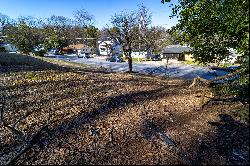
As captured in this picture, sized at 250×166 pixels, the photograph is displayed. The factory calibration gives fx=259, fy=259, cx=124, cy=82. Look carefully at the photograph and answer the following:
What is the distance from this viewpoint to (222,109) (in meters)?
9.06

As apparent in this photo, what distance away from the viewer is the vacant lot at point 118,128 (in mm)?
6695

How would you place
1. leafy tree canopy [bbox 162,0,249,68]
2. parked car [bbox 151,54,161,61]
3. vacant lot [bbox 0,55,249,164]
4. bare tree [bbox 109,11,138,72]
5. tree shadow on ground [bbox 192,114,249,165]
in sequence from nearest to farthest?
→ tree shadow on ground [bbox 192,114,249,165] < vacant lot [bbox 0,55,249,164] < leafy tree canopy [bbox 162,0,249,68] < bare tree [bbox 109,11,138,72] < parked car [bbox 151,54,161,61]

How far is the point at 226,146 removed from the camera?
6.95 m

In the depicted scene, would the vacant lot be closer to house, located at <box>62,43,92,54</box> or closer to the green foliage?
the green foliage

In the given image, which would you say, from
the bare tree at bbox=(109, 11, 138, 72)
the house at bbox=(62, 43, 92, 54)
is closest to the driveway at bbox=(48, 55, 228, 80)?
the bare tree at bbox=(109, 11, 138, 72)

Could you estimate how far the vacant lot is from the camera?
6695 millimetres

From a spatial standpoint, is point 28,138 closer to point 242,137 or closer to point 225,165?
point 225,165

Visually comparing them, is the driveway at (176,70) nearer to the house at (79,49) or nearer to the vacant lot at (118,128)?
the vacant lot at (118,128)

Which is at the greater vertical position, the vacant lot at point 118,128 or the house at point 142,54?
the house at point 142,54

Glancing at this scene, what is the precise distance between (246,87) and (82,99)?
6.24 metres

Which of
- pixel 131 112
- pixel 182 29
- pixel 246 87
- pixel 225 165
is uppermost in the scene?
pixel 182 29

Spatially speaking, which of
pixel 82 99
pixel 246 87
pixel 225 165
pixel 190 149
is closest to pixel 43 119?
pixel 82 99

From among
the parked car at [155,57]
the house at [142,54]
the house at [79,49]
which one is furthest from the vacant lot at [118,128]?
the house at [79,49]

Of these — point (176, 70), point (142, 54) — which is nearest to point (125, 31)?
point (176, 70)
